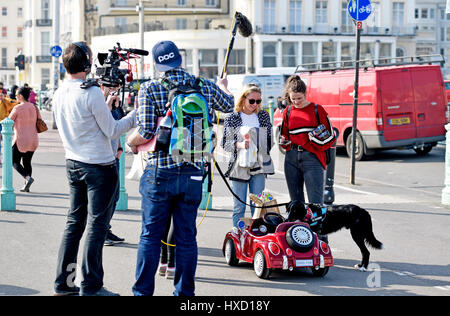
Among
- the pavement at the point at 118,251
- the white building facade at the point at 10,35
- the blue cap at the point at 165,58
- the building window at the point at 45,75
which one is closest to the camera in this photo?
the blue cap at the point at 165,58

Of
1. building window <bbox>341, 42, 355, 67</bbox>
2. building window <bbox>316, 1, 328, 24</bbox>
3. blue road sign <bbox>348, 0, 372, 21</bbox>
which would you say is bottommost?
blue road sign <bbox>348, 0, 372, 21</bbox>

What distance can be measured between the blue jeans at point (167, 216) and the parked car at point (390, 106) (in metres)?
13.0

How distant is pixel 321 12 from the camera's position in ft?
209

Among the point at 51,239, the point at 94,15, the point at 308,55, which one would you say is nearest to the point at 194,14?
the point at 94,15

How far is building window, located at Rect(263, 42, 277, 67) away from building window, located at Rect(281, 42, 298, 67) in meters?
0.81

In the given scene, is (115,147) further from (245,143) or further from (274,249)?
(274,249)

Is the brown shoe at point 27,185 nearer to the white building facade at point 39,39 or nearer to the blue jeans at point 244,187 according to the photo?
the blue jeans at point 244,187

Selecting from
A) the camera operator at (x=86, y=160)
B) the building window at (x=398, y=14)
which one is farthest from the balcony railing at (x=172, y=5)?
the camera operator at (x=86, y=160)

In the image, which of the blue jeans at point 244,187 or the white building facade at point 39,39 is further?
the white building facade at point 39,39

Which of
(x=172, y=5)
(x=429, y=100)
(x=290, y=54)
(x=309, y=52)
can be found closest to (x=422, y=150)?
(x=429, y=100)

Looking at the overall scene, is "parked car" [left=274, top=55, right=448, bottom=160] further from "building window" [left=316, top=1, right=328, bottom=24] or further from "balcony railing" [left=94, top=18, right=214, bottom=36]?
"balcony railing" [left=94, top=18, right=214, bottom=36]

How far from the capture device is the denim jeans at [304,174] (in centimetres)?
791

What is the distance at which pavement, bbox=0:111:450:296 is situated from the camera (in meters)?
6.61

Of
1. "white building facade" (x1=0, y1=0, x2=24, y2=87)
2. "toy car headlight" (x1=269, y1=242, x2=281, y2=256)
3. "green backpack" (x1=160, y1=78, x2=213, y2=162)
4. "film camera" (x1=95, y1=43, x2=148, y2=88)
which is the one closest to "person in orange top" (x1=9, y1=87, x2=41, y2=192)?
"film camera" (x1=95, y1=43, x2=148, y2=88)
